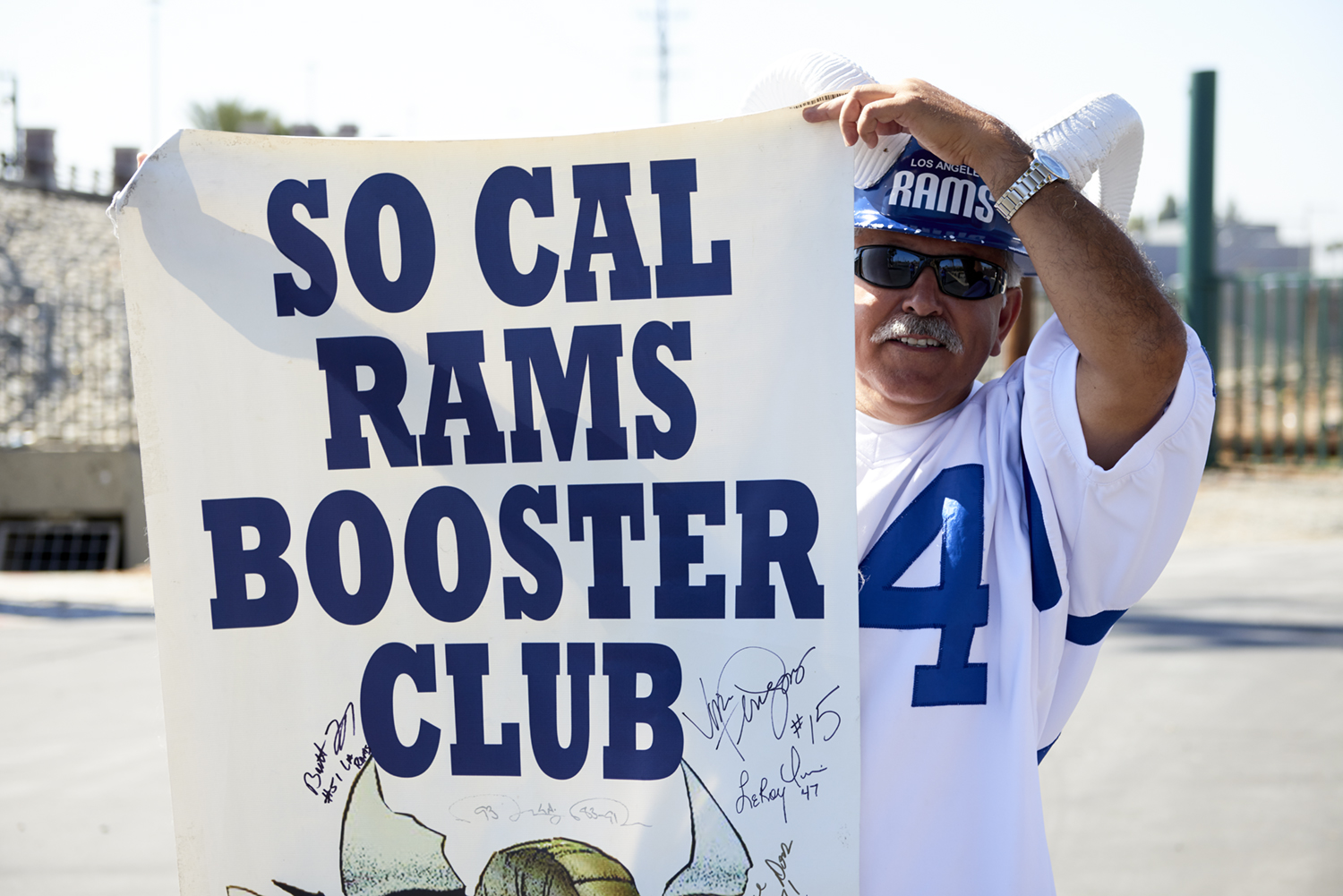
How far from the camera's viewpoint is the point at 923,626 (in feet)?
5.57

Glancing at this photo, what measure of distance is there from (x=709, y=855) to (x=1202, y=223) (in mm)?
13632

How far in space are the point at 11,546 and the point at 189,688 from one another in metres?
13.5

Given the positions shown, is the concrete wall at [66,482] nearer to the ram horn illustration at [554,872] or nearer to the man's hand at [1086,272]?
the ram horn illustration at [554,872]

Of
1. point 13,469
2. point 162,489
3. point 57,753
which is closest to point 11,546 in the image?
point 13,469

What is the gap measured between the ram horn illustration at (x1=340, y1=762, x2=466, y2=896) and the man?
64 cm

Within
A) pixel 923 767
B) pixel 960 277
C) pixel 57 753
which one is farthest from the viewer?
pixel 57 753

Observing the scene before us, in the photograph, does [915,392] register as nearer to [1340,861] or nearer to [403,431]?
[403,431]

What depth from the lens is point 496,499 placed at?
5.87 feet

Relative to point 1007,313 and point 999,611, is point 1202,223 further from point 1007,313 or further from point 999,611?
point 999,611

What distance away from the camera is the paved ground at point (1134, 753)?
3.72m

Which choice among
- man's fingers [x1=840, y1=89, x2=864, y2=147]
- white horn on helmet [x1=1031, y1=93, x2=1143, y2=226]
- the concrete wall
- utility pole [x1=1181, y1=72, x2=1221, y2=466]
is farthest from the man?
the concrete wall

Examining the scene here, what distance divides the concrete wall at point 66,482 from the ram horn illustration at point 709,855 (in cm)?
1306
